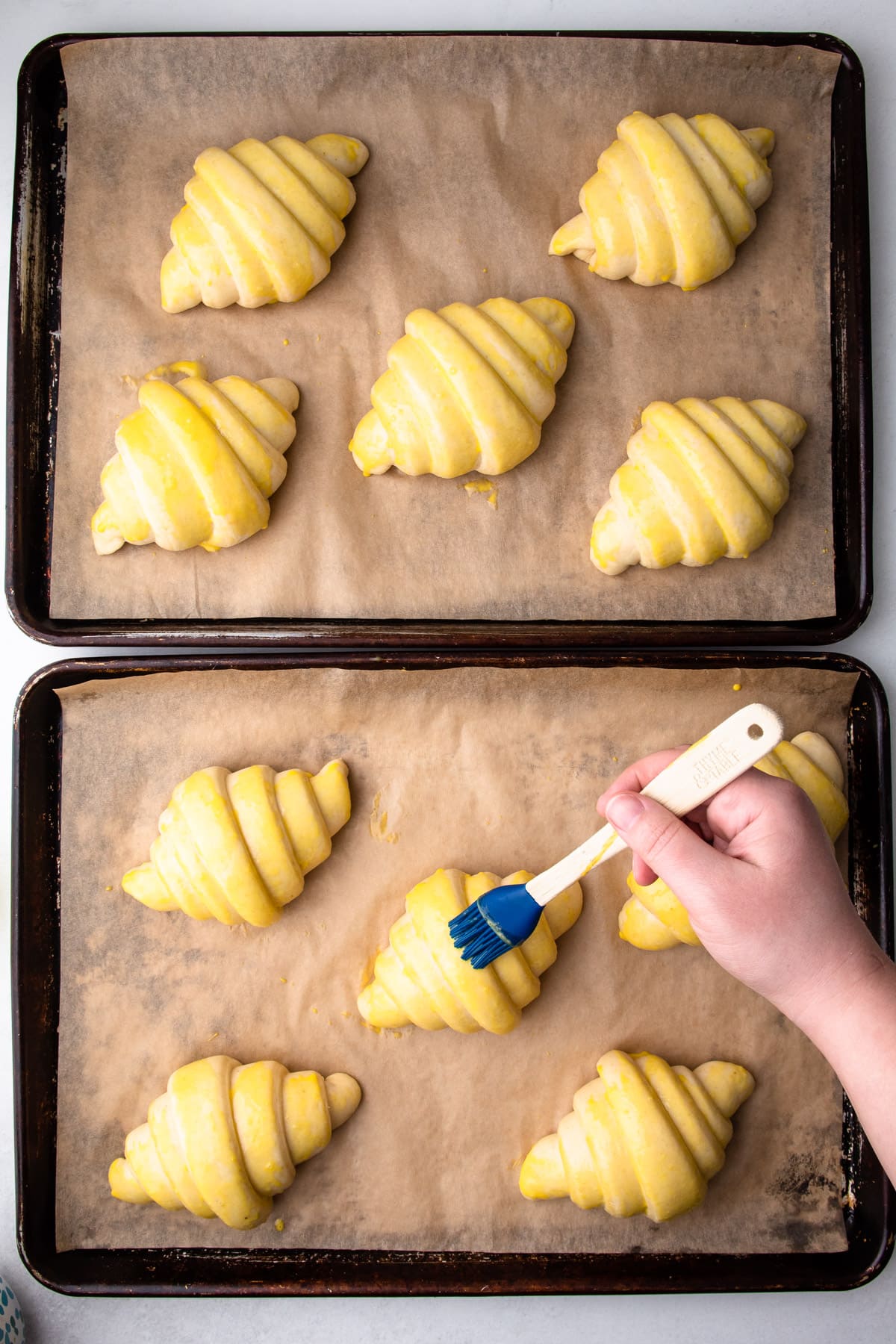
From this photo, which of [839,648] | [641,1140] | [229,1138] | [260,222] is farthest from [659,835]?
[260,222]

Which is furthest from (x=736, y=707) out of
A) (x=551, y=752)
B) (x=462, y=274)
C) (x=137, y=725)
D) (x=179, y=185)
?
(x=179, y=185)

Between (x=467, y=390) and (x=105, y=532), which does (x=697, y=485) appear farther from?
(x=105, y=532)

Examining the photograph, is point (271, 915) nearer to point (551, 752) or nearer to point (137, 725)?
point (137, 725)

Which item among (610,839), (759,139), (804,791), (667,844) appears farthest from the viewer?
(759,139)

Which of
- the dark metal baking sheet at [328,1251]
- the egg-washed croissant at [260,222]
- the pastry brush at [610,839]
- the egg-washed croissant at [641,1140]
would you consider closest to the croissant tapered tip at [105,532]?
the dark metal baking sheet at [328,1251]

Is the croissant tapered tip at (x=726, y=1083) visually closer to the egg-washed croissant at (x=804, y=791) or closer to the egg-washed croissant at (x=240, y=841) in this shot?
the egg-washed croissant at (x=804, y=791)

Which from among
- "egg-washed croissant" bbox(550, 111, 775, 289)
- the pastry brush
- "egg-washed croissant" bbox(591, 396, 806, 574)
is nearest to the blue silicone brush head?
the pastry brush
